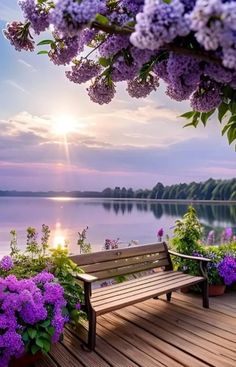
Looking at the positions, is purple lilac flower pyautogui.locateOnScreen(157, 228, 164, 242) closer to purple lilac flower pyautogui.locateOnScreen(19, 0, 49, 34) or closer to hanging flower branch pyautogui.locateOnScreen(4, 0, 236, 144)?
hanging flower branch pyautogui.locateOnScreen(4, 0, 236, 144)

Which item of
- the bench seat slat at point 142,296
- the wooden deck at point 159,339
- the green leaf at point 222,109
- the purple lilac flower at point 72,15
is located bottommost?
the wooden deck at point 159,339

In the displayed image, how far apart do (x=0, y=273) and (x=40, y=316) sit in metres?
0.61

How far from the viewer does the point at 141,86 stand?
1.54 meters

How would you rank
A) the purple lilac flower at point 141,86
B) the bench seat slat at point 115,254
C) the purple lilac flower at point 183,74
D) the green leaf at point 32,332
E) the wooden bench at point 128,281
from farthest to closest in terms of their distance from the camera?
1. the bench seat slat at point 115,254
2. the wooden bench at point 128,281
3. the green leaf at point 32,332
4. the purple lilac flower at point 141,86
5. the purple lilac flower at point 183,74

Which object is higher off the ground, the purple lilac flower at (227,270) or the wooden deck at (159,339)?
the purple lilac flower at (227,270)

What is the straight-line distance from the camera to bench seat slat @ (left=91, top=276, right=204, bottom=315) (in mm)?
3346

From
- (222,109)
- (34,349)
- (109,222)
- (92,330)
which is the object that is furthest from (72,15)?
(109,222)

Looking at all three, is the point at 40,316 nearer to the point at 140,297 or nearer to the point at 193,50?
the point at 140,297

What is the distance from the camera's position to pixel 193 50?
969 millimetres

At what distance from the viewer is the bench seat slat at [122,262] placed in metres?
3.96

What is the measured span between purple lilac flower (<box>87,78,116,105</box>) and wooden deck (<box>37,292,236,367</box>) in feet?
7.62

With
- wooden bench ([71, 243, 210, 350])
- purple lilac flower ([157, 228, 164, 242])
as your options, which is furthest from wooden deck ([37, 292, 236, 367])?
purple lilac flower ([157, 228, 164, 242])

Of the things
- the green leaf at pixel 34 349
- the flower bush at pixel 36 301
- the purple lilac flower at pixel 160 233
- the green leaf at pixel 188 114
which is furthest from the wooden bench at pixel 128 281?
the green leaf at pixel 188 114

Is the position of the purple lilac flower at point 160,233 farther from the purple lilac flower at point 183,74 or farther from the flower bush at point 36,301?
the purple lilac flower at point 183,74
